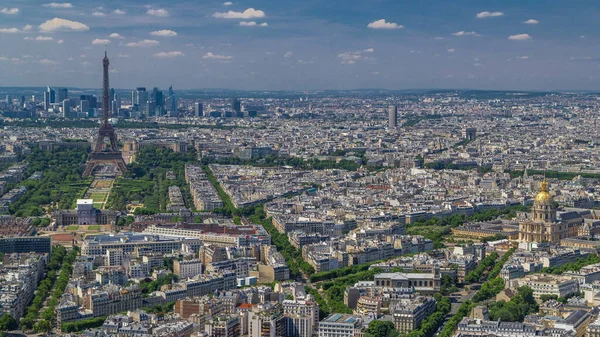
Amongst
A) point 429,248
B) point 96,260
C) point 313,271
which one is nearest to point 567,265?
point 429,248

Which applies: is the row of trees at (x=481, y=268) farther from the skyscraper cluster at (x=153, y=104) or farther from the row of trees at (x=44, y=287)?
the skyscraper cluster at (x=153, y=104)

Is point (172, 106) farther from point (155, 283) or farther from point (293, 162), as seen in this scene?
point (155, 283)

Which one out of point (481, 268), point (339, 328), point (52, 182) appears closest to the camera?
point (339, 328)

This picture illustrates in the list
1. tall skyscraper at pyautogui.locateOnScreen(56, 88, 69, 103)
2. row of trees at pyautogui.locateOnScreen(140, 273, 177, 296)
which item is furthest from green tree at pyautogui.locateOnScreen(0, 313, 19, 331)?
tall skyscraper at pyautogui.locateOnScreen(56, 88, 69, 103)

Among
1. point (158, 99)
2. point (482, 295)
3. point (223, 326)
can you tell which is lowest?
point (482, 295)

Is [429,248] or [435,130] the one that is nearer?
[429,248]

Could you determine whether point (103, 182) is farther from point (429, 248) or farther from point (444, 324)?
point (444, 324)

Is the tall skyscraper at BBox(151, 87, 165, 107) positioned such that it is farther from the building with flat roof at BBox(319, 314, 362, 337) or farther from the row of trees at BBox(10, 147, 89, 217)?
the building with flat roof at BBox(319, 314, 362, 337)

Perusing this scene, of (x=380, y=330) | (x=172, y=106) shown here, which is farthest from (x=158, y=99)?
(x=380, y=330)
